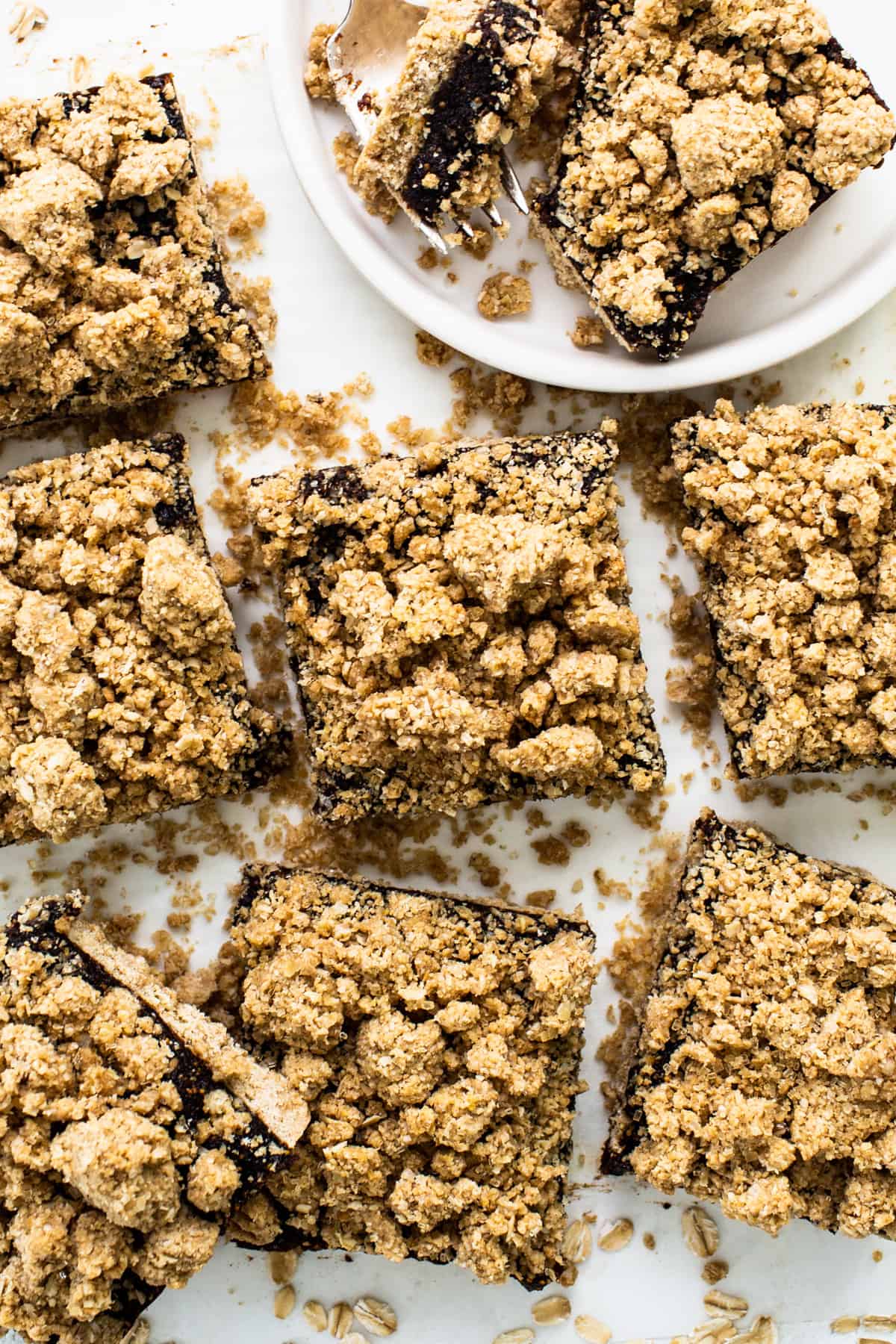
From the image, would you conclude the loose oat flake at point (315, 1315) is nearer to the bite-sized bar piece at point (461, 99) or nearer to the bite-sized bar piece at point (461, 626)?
the bite-sized bar piece at point (461, 626)

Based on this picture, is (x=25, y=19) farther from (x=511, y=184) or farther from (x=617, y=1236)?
(x=617, y=1236)

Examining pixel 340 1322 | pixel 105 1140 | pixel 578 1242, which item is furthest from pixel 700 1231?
pixel 105 1140

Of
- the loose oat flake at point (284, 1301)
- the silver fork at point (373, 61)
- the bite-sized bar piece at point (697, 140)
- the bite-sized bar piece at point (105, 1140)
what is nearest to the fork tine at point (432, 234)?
the silver fork at point (373, 61)

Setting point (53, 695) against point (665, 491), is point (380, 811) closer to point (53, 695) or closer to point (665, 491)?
point (53, 695)

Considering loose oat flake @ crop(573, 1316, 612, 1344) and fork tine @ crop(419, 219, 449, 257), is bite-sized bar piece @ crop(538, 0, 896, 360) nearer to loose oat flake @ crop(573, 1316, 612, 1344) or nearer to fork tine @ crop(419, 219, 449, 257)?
fork tine @ crop(419, 219, 449, 257)

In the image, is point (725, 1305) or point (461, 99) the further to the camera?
point (725, 1305)

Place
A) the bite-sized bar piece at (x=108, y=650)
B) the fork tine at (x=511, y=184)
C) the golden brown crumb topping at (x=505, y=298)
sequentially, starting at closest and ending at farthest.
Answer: the bite-sized bar piece at (x=108, y=650)
the fork tine at (x=511, y=184)
the golden brown crumb topping at (x=505, y=298)
